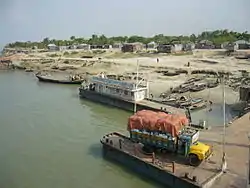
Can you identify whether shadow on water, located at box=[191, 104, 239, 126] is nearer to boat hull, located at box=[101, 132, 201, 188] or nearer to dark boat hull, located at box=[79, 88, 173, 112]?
dark boat hull, located at box=[79, 88, 173, 112]

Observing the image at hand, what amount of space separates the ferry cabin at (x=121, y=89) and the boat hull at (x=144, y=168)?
12.7m

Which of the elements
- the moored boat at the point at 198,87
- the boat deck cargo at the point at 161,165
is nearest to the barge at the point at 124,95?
the moored boat at the point at 198,87

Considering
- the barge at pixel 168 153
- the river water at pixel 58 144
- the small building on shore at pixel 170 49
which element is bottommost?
the river water at pixel 58 144

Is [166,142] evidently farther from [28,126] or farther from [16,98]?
[16,98]

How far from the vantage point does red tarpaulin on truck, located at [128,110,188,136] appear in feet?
54.6

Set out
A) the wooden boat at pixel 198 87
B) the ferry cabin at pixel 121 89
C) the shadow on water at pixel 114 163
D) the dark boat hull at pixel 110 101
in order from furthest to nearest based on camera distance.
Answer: the wooden boat at pixel 198 87 < the ferry cabin at pixel 121 89 < the dark boat hull at pixel 110 101 < the shadow on water at pixel 114 163

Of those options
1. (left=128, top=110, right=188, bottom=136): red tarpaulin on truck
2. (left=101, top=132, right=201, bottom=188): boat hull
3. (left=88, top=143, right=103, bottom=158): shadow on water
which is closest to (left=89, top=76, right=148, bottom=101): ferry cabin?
(left=88, top=143, right=103, bottom=158): shadow on water

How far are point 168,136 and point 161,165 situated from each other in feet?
4.75

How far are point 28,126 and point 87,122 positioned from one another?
505 cm

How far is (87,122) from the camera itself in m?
29.7

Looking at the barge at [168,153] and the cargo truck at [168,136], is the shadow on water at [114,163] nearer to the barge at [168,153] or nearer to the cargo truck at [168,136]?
the barge at [168,153]

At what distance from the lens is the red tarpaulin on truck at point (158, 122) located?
1664 cm

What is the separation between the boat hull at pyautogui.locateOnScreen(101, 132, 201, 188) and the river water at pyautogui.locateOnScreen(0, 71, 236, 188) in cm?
37

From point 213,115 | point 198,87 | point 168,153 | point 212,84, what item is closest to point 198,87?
point 198,87
